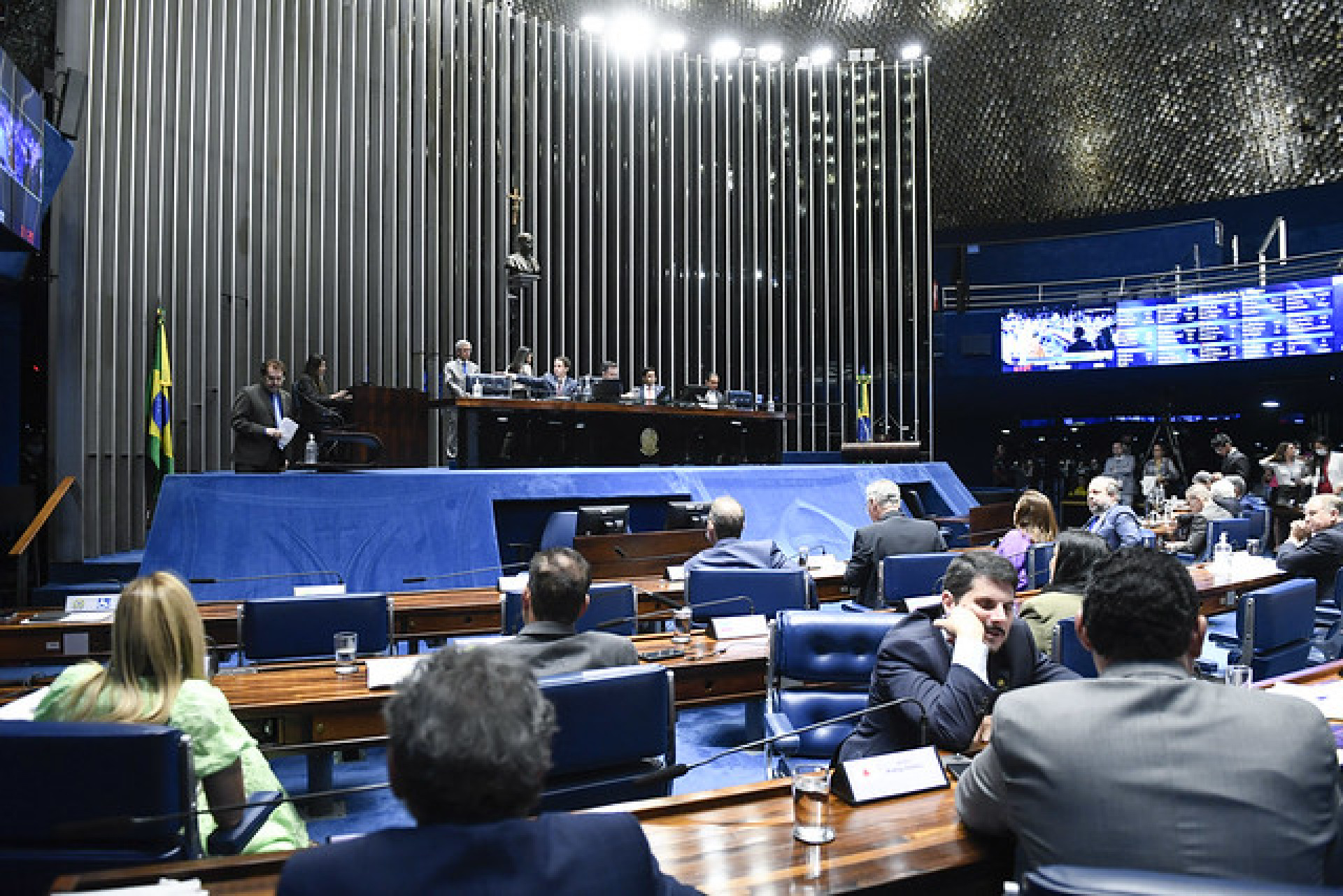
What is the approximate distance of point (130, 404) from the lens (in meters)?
8.73

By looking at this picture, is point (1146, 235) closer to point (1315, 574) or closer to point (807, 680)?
point (1315, 574)

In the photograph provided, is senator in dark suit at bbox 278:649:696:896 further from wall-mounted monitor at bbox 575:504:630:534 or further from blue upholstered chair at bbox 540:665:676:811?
wall-mounted monitor at bbox 575:504:630:534

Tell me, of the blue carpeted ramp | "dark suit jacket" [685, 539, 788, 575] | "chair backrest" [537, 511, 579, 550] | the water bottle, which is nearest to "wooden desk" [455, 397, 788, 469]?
the blue carpeted ramp

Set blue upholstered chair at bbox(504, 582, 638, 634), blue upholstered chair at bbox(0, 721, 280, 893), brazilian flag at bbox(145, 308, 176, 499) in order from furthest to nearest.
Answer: brazilian flag at bbox(145, 308, 176, 499) → blue upholstered chair at bbox(504, 582, 638, 634) → blue upholstered chair at bbox(0, 721, 280, 893)

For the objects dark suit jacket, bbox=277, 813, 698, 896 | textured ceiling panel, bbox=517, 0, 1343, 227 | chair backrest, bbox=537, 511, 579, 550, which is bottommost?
chair backrest, bbox=537, 511, 579, 550

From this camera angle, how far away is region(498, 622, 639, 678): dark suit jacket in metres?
2.40

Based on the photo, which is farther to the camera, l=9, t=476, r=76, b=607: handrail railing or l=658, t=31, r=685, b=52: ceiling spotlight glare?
l=658, t=31, r=685, b=52: ceiling spotlight glare

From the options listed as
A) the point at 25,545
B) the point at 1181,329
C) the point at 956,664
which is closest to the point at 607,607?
the point at 956,664

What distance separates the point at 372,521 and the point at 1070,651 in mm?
5283

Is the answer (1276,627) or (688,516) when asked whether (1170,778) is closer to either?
(1276,627)

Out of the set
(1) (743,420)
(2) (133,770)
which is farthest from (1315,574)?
(1) (743,420)

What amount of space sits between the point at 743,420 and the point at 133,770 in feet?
32.0

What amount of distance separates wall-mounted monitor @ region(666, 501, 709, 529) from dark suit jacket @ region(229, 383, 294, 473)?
11.0ft

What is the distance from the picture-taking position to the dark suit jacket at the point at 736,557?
4527 millimetres
